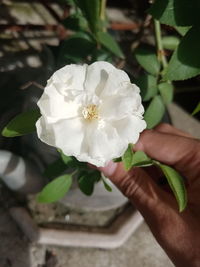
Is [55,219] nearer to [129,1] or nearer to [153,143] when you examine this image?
[153,143]

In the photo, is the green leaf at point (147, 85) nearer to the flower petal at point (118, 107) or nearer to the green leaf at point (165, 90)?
the green leaf at point (165, 90)

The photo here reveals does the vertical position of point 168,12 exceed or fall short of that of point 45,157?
it exceeds it

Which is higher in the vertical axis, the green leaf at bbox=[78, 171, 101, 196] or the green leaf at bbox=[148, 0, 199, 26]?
the green leaf at bbox=[148, 0, 199, 26]

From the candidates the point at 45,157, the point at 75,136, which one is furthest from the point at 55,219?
the point at 75,136

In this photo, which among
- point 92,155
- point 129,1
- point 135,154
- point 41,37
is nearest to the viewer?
point 92,155

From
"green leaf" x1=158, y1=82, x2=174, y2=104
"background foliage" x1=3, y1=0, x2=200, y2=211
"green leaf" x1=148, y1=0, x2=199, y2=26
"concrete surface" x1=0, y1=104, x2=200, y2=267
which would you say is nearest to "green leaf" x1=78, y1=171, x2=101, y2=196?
"background foliage" x1=3, y1=0, x2=200, y2=211

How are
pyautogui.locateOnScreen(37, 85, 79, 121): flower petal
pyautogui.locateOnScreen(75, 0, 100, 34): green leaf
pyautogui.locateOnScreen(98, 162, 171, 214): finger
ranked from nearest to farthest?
pyautogui.locateOnScreen(37, 85, 79, 121): flower petal, pyautogui.locateOnScreen(75, 0, 100, 34): green leaf, pyautogui.locateOnScreen(98, 162, 171, 214): finger

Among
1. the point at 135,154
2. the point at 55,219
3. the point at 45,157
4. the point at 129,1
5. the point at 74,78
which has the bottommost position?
the point at 55,219

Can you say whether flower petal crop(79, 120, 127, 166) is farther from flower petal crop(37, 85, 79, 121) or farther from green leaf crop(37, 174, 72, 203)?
green leaf crop(37, 174, 72, 203)
